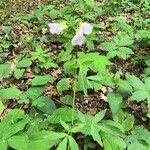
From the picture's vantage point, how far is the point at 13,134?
2484 millimetres

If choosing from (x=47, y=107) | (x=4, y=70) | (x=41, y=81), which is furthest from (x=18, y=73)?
(x=47, y=107)

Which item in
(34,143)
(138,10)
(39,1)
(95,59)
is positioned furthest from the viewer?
(39,1)

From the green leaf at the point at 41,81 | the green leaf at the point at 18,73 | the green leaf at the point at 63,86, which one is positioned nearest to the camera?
the green leaf at the point at 41,81

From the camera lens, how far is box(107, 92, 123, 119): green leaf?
2816mm

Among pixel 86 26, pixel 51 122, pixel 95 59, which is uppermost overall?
pixel 86 26

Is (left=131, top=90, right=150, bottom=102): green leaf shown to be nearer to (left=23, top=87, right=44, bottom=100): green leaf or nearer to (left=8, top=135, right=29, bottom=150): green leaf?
(left=23, top=87, right=44, bottom=100): green leaf

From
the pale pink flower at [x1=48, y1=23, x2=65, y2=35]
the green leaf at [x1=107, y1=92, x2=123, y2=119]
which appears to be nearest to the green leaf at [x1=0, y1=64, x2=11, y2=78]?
the pale pink flower at [x1=48, y1=23, x2=65, y2=35]

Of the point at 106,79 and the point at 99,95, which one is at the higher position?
the point at 106,79

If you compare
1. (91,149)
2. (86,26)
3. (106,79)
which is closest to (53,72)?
(106,79)

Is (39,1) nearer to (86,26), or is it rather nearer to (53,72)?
(53,72)

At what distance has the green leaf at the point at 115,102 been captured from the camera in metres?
2.82

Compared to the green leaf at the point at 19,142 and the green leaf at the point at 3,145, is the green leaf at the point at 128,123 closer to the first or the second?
the green leaf at the point at 19,142

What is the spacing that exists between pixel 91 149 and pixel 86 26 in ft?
3.46

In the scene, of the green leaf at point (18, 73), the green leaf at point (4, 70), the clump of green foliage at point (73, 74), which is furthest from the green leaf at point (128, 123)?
the green leaf at point (18, 73)
